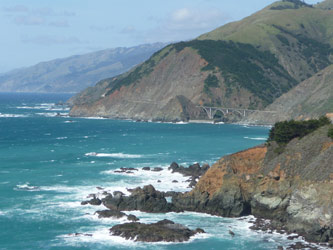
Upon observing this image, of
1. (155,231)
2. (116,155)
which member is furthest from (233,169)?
(116,155)

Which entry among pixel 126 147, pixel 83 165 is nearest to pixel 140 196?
pixel 83 165

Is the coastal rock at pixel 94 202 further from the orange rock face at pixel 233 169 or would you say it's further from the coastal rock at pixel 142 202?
the orange rock face at pixel 233 169

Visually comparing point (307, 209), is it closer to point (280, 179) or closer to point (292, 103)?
point (280, 179)

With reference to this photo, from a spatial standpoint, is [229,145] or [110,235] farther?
[229,145]

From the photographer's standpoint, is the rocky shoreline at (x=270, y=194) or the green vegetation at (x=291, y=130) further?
the green vegetation at (x=291, y=130)

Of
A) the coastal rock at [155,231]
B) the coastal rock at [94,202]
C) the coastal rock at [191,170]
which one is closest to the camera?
the coastal rock at [155,231]

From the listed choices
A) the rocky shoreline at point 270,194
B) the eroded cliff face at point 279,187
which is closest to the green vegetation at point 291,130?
the rocky shoreline at point 270,194

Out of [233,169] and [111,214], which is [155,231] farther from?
[233,169]
